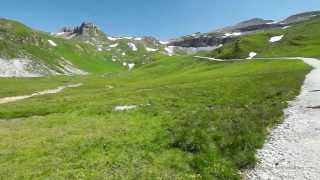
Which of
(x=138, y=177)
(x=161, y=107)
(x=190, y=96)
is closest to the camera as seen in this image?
(x=138, y=177)

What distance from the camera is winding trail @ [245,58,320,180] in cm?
2506

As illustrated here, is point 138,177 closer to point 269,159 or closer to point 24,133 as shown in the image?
point 269,159

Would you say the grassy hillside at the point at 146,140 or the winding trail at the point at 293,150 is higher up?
the grassy hillside at the point at 146,140

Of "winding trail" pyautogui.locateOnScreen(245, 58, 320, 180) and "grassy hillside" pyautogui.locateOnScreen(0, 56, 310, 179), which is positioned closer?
"winding trail" pyautogui.locateOnScreen(245, 58, 320, 180)

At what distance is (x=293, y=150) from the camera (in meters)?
29.0

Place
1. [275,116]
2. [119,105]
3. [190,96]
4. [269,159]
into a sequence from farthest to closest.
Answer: [190,96] < [119,105] < [275,116] < [269,159]

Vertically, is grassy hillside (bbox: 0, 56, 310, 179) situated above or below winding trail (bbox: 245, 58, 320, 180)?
above

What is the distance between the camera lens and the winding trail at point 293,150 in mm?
25062

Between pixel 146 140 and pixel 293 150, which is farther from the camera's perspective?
pixel 146 140

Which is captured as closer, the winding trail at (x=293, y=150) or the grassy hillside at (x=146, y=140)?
the winding trail at (x=293, y=150)

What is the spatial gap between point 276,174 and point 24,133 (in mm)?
23795

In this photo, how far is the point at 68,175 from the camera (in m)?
25.6

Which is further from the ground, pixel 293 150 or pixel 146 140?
pixel 146 140

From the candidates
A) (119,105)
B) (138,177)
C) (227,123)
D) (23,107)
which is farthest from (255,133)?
(23,107)
